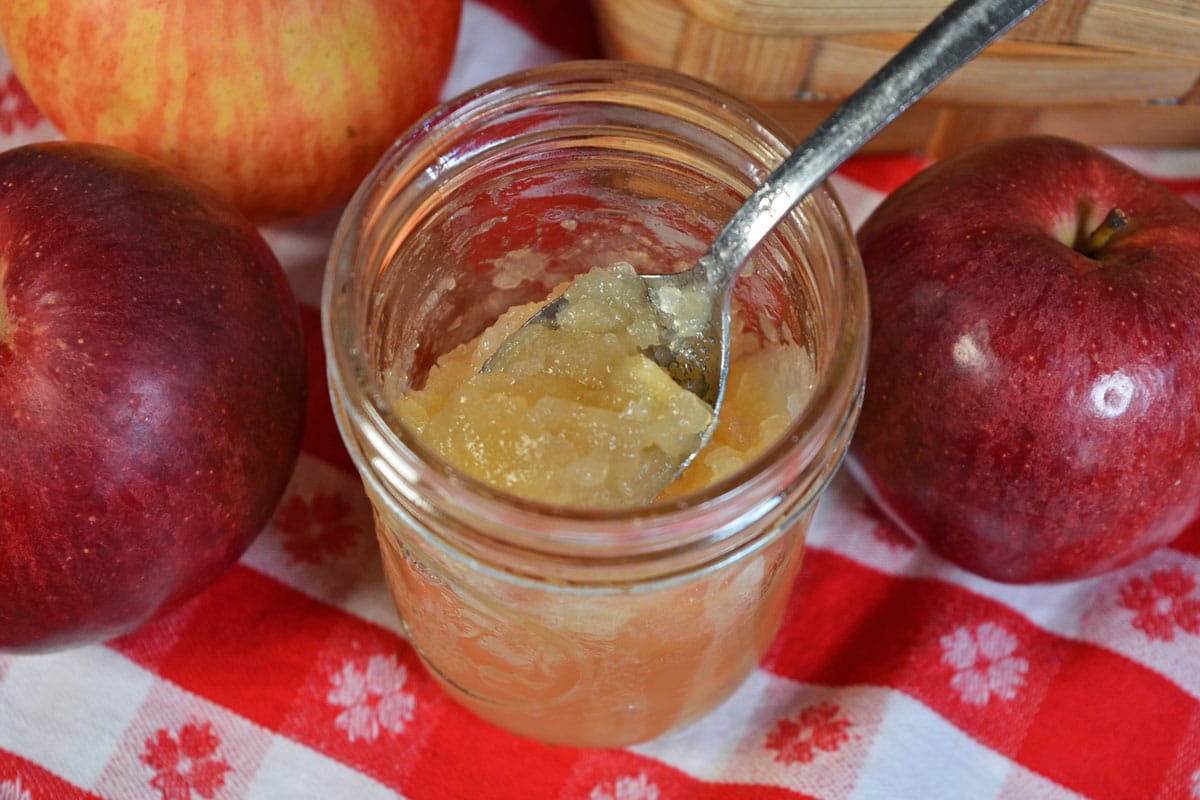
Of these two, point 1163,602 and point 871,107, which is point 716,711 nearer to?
point 1163,602

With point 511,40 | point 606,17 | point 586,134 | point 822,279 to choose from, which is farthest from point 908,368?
point 511,40

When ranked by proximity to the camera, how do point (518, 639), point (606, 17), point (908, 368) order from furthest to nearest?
1. point (606, 17)
2. point (908, 368)
3. point (518, 639)

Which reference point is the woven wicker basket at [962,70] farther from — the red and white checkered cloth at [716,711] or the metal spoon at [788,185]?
the red and white checkered cloth at [716,711]

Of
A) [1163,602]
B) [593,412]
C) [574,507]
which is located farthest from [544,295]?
[1163,602]

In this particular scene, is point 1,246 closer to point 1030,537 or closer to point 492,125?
point 492,125

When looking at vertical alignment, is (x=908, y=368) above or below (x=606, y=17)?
below

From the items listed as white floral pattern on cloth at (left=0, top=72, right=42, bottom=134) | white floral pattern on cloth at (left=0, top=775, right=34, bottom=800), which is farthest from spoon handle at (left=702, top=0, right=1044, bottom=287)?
white floral pattern on cloth at (left=0, top=72, right=42, bottom=134)
